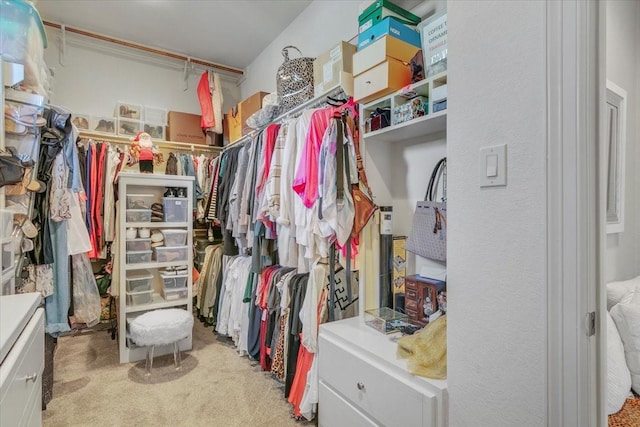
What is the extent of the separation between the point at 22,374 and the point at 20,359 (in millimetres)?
58

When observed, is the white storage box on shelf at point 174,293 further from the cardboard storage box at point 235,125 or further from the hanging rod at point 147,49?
the hanging rod at point 147,49

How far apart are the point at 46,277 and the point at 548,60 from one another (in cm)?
267

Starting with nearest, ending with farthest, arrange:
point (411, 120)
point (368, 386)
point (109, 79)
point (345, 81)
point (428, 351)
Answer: point (428, 351) → point (368, 386) → point (411, 120) → point (345, 81) → point (109, 79)

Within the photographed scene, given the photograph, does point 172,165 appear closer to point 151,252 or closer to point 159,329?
point 151,252

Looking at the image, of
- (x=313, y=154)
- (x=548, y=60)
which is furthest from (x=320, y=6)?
(x=548, y=60)

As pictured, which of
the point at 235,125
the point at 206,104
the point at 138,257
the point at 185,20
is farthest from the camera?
the point at 206,104

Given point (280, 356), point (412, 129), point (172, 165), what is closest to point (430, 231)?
point (412, 129)

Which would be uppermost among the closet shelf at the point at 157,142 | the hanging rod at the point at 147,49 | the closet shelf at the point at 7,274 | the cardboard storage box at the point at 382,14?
the hanging rod at the point at 147,49

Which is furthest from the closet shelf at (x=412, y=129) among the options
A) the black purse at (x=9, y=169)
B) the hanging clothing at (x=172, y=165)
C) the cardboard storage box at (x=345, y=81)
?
the hanging clothing at (x=172, y=165)

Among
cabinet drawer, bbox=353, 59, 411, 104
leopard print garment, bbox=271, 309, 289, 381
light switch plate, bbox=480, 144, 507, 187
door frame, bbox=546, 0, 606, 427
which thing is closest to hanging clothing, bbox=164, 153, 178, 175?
leopard print garment, bbox=271, 309, 289, 381

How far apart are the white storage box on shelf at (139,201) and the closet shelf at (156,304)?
765 millimetres

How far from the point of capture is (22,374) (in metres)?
0.95

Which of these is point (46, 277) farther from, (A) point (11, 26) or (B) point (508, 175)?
(B) point (508, 175)

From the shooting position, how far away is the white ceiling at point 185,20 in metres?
2.82
